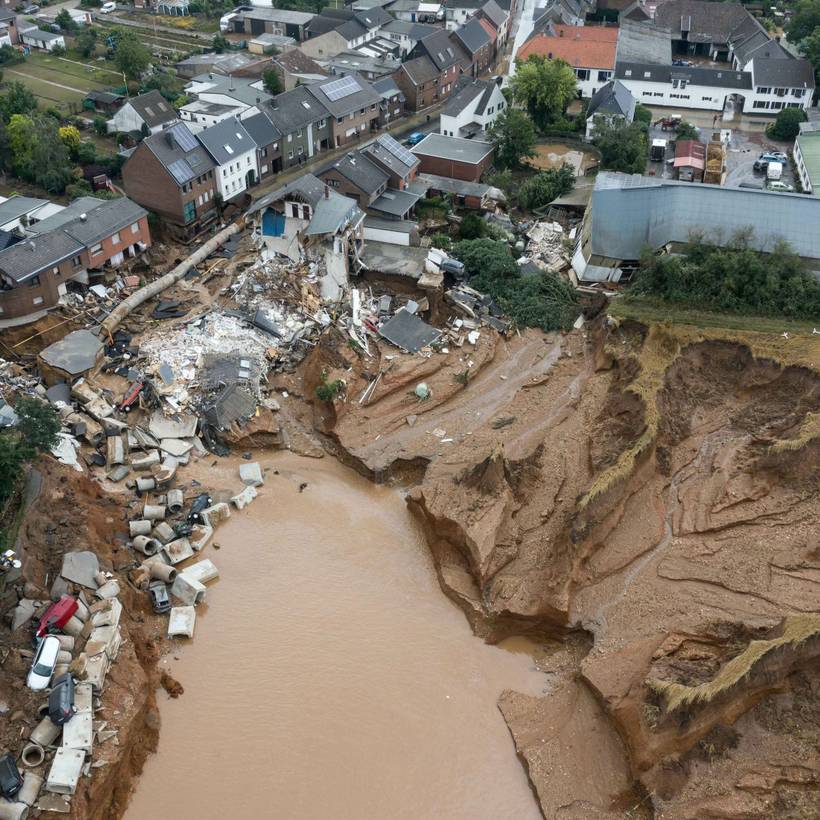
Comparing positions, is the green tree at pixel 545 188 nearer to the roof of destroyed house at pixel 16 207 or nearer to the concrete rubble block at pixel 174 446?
the concrete rubble block at pixel 174 446

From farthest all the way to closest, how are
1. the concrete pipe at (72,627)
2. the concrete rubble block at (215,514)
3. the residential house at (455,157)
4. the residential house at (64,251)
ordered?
1. the residential house at (455,157)
2. the residential house at (64,251)
3. the concrete rubble block at (215,514)
4. the concrete pipe at (72,627)

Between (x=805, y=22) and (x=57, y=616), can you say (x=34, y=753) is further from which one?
(x=805, y=22)

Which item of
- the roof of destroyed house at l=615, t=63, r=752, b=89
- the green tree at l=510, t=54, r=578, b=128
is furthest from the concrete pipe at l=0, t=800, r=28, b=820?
the roof of destroyed house at l=615, t=63, r=752, b=89

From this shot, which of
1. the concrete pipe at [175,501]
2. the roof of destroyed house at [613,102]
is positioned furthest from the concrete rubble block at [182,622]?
the roof of destroyed house at [613,102]

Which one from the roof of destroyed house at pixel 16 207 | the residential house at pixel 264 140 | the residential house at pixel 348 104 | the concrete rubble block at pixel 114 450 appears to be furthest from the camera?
the residential house at pixel 348 104

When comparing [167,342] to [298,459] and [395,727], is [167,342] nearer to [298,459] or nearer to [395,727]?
[298,459]

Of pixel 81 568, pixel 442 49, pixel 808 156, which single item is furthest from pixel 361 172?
pixel 808 156
